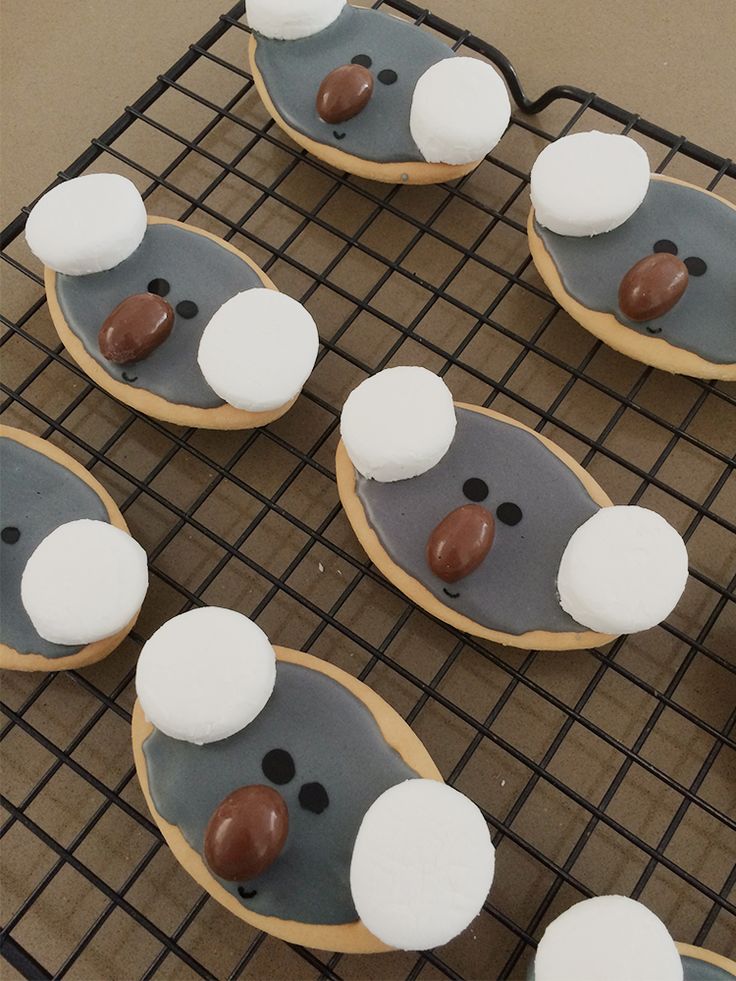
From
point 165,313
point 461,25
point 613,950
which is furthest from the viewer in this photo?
point 461,25

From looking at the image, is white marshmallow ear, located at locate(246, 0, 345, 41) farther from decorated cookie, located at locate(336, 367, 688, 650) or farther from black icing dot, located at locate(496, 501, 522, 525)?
black icing dot, located at locate(496, 501, 522, 525)

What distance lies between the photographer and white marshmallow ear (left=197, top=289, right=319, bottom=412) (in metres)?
0.79

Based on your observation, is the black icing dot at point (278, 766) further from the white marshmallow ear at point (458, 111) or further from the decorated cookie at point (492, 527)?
the white marshmallow ear at point (458, 111)

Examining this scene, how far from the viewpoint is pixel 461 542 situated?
28.3 inches

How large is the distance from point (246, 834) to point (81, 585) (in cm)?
24

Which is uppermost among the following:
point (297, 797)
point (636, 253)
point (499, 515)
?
point (636, 253)

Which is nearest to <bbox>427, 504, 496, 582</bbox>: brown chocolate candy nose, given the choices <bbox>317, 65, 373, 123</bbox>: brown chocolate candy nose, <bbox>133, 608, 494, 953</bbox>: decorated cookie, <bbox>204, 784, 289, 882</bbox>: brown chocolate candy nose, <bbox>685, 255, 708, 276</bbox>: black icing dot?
<bbox>133, 608, 494, 953</bbox>: decorated cookie

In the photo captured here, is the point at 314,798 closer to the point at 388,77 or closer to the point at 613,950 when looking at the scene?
the point at 613,950

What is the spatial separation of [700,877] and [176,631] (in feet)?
1.52

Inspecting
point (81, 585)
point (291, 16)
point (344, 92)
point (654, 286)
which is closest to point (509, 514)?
point (654, 286)

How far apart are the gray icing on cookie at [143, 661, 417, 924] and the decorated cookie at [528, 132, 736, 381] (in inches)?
16.9

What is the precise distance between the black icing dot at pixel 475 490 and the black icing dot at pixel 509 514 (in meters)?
0.02

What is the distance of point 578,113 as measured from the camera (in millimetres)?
954

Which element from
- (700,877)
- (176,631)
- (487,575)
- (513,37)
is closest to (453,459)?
(487,575)
